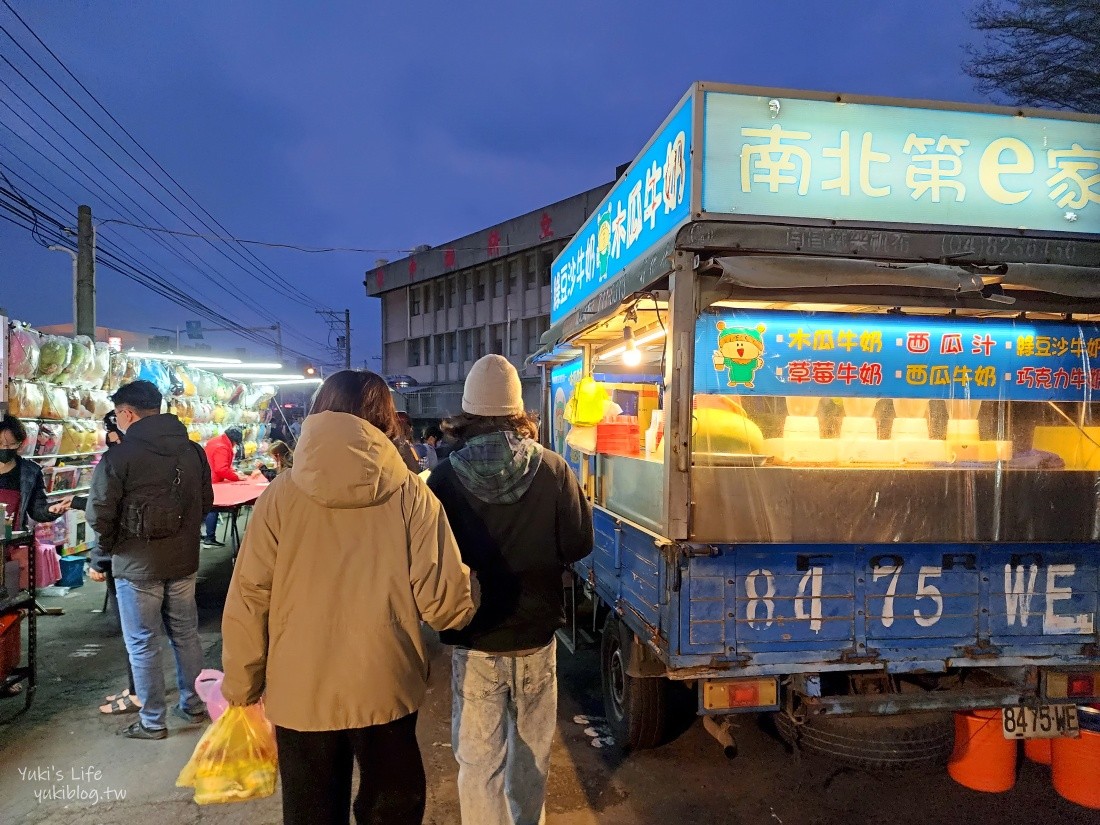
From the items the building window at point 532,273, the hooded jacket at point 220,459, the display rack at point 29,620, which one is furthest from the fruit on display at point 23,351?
the building window at point 532,273

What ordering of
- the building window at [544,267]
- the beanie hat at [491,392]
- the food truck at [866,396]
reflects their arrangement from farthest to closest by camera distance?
the building window at [544,267]
the food truck at [866,396]
the beanie hat at [491,392]

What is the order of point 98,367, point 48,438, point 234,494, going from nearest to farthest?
point 234,494 < point 48,438 < point 98,367

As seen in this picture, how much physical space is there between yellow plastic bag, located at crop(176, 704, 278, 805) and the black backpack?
76.9 inches

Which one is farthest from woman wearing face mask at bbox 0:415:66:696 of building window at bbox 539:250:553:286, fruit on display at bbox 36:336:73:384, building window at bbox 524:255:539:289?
building window at bbox 524:255:539:289

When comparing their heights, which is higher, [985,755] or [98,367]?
[98,367]

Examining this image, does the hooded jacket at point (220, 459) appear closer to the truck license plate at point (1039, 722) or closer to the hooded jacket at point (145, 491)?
the hooded jacket at point (145, 491)

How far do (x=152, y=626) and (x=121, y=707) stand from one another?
0.96m

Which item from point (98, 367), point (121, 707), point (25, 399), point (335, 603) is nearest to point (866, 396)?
point (335, 603)

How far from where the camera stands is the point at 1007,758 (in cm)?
351

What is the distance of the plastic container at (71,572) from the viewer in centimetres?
795

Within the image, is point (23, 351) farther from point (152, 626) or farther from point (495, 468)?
point (495, 468)

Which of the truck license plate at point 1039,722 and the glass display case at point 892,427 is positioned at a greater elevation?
the glass display case at point 892,427

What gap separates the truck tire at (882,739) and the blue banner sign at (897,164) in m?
2.65

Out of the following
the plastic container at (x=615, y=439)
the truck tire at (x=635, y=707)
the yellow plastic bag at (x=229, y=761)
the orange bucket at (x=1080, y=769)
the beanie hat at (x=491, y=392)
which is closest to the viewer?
the yellow plastic bag at (x=229, y=761)
